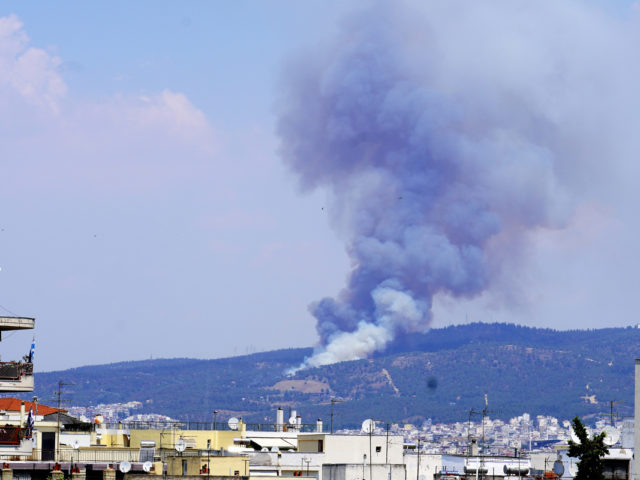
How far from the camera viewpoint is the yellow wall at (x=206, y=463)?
56312 mm

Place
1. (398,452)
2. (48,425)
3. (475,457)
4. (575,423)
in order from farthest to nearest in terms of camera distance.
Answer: (475,457), (398,452), (48,425), (575,423)

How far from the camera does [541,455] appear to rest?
3238 inches

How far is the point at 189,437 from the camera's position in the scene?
80500mm

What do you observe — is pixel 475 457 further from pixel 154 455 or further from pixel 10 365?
pixel 10 365

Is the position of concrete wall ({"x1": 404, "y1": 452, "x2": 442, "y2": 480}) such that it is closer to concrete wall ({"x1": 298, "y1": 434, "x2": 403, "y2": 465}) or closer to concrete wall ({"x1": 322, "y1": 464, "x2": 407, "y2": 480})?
concrete wall ({"x1": 298, "y1": 434, "x2": 403, "y2": 465})

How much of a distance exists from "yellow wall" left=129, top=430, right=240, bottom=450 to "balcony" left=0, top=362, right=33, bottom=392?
23018 millimetres

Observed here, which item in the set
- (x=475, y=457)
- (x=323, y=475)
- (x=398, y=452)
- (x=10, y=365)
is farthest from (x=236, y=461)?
(x=475, y=457)

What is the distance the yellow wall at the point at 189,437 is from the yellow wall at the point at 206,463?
65.5 ft

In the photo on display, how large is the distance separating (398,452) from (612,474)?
20.3 metres

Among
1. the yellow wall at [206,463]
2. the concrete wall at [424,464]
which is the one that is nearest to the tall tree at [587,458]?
the yellow wall at [206,463]

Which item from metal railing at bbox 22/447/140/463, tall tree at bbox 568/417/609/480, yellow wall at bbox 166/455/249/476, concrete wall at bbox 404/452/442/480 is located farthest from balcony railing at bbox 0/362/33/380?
concrete wall at bbox 404/452/442/480

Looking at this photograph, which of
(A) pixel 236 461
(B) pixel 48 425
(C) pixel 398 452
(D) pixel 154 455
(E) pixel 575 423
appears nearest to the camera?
(E) pixel 575 423

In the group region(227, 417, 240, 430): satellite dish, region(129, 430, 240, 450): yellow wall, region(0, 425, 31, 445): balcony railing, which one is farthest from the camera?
region(227, 417, 240, 430): satellite dish

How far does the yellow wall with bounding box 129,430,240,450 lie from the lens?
78250 mm
